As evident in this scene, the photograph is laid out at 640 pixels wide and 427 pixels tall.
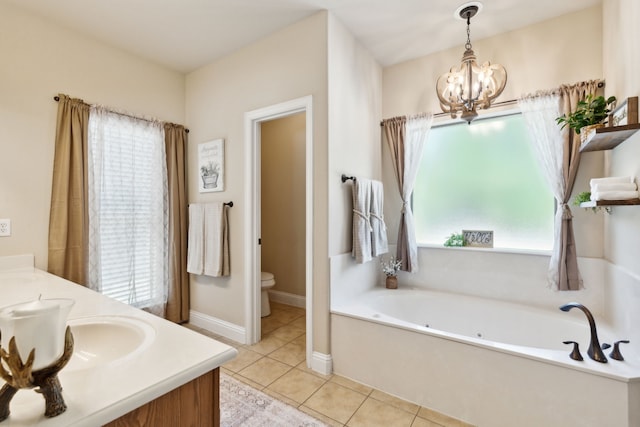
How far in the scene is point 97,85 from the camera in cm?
251

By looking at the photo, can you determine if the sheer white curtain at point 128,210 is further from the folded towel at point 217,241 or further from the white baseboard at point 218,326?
the folded towel at point 217,241

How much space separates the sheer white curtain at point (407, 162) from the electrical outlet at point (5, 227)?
3.08 meters

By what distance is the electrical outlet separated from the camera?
2.03m

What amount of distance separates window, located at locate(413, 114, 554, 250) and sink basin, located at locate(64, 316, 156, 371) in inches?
98.3

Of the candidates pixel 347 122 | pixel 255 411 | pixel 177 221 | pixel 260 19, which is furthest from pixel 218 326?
pixel 260 19

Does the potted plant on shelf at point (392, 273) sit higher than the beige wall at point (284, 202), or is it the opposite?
the beige wall at point (284, 202)

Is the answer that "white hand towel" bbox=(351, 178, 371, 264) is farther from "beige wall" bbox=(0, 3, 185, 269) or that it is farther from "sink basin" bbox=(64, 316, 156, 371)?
"beige wall" bbox=(0, 3, 185, 269)

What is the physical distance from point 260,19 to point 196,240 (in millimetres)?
2059

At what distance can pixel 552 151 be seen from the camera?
2.19 m

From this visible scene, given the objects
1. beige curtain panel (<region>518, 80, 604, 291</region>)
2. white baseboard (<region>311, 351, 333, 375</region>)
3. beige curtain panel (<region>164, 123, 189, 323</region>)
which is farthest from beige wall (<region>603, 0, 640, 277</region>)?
beige curtain panel (<region>164, 123, 189, 323</region>)

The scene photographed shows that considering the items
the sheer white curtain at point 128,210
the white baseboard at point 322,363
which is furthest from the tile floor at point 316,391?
the sheer white curtain at point 128,210

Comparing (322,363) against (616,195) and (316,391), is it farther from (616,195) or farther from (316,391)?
(616,195)

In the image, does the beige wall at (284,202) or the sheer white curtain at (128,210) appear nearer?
the sheer white curtain at (128,210)

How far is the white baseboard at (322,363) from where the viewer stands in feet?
7.15
